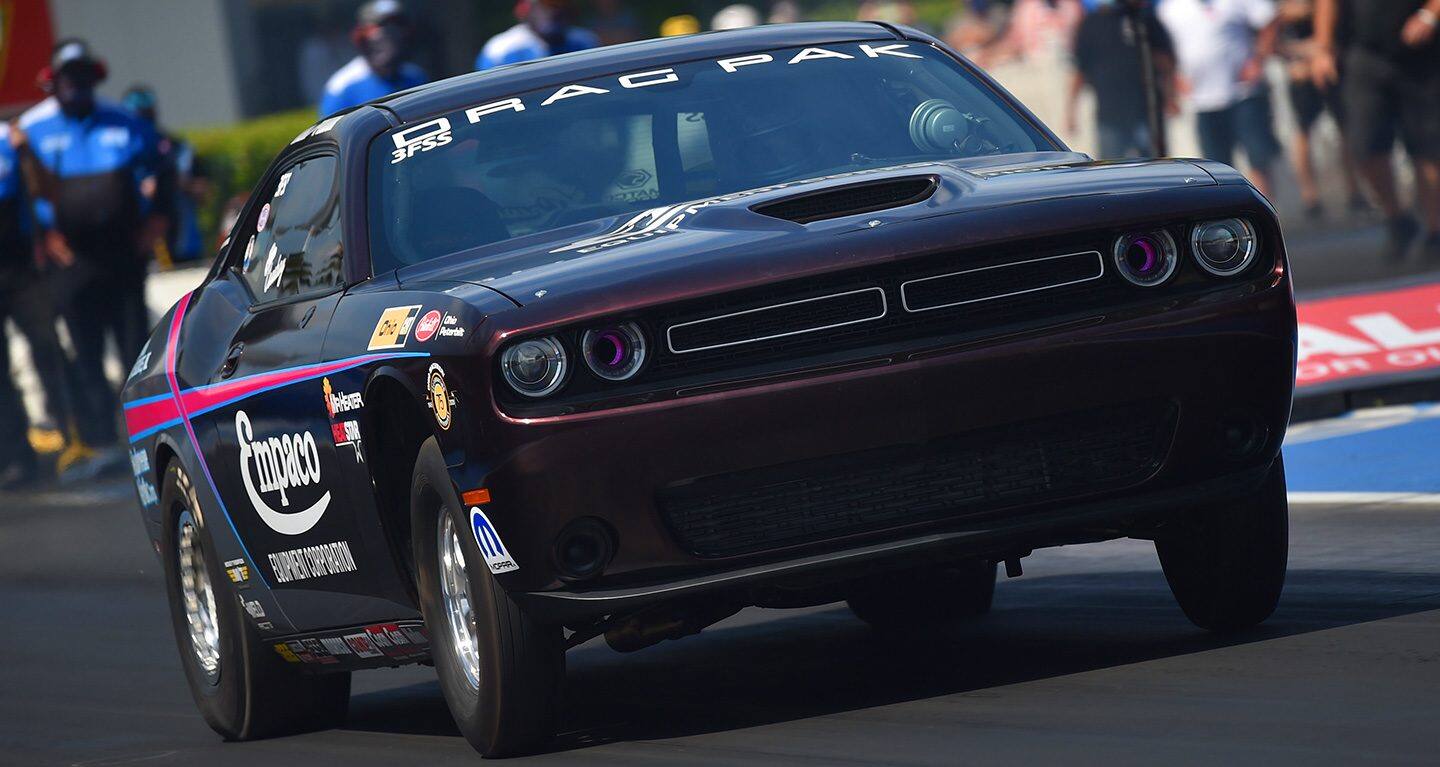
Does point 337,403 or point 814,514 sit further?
point 337,403

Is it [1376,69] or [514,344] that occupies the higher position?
[514,344]

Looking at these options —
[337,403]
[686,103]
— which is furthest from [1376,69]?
[337,403]

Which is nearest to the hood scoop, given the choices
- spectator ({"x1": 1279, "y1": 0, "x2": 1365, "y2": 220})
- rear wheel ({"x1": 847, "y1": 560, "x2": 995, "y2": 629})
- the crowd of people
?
rear wheel ({"x1": 847, "y1": 560, "x2": 995, "y2": 629})

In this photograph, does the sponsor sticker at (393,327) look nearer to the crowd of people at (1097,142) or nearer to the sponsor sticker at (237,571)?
the sponsor sticker at (237,571)

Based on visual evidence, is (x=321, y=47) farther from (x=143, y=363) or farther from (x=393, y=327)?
(x=393, y=327)

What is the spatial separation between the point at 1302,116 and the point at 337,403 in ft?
35.8

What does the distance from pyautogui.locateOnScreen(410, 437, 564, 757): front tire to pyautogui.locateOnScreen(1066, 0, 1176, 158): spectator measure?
1112 centimetres

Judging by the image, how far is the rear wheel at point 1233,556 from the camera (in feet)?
19.5

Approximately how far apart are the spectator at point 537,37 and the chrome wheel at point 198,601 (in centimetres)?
683

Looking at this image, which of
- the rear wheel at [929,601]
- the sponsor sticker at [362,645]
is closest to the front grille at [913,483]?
the sponsor sticker at [362,645]

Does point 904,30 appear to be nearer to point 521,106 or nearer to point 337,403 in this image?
point 521,106

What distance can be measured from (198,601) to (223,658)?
33 cm

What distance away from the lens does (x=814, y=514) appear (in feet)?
17.6

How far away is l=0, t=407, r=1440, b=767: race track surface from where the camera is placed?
17.0 feet
